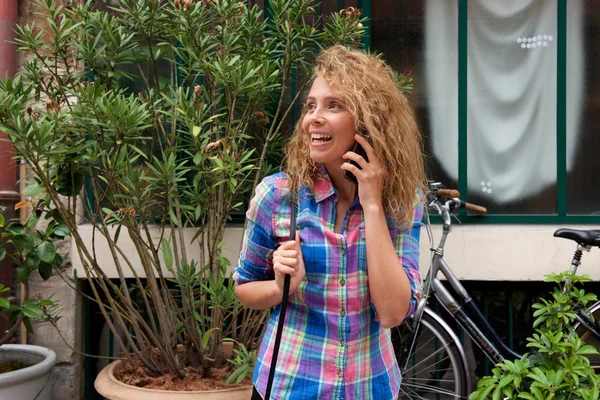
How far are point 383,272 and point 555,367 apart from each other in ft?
7.62

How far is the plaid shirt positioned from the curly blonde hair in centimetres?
5

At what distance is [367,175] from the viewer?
5.95ft

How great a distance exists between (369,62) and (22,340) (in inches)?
140

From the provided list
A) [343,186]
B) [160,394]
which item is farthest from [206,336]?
[343,186]

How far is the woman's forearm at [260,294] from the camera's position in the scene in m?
1.86

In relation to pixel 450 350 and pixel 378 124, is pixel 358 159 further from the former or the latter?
pixel 450 350

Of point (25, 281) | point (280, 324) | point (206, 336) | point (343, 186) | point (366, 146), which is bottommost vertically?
point (206, 336)

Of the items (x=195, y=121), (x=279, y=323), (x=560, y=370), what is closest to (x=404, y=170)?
(x=279, y=323)

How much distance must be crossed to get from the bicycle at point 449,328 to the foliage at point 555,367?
21 centimetres

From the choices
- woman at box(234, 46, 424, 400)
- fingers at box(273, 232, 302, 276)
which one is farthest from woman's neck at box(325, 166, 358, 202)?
fingers at box(273, 232, 302, 276)

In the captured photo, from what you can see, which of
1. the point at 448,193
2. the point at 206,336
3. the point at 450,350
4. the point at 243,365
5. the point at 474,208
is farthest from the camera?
the point at 474,208

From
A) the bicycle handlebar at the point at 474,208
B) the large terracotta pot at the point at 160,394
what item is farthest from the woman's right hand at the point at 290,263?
the bicycle handlebar at the point at 474,208

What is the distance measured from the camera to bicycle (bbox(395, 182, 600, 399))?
4074mm

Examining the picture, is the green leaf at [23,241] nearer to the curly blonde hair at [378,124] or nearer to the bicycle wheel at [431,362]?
the bicycle wheel at [431,362]
